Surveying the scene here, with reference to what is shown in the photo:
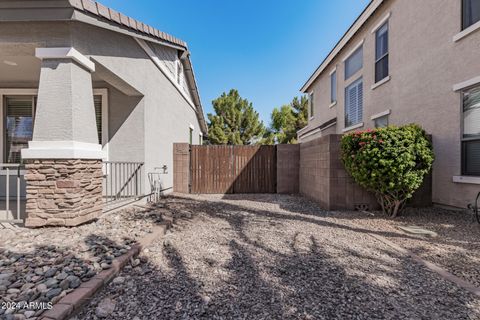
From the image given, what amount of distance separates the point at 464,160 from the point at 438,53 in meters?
2.83

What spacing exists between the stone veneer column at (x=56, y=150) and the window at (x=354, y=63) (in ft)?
33.4

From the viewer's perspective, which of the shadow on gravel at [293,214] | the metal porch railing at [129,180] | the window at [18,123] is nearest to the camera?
the shadow on gravel at [293,214]

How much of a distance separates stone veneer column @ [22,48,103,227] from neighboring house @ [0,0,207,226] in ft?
0.05

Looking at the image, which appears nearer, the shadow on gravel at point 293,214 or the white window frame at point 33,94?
the shadow on gravel at point 293,214

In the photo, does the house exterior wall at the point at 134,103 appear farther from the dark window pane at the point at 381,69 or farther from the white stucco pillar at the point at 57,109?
the dark window pane at the point at 381,69

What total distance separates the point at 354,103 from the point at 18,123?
1203 centimetres

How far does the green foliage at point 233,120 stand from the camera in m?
26.4

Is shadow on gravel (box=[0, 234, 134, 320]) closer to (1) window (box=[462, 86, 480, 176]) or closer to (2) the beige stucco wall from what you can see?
(2) the beige stucco wall

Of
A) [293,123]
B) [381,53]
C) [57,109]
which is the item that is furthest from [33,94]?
[293,123]

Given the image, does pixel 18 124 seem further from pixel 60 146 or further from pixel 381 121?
pixel 381 121

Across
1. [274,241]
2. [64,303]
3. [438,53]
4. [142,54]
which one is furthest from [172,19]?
[64,303]

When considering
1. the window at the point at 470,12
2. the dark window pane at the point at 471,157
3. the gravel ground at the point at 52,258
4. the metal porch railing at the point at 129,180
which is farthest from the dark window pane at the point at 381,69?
the gravel ground at the point at 52,258

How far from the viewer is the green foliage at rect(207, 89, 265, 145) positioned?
26391 millimetres

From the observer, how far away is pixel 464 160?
538 centimetres
